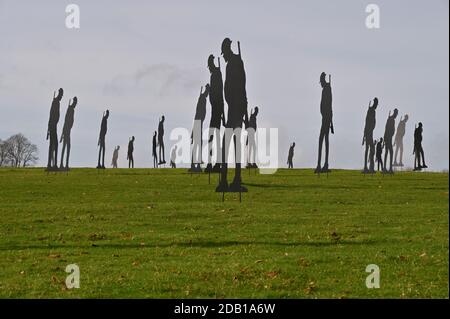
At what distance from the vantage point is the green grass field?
15336mm

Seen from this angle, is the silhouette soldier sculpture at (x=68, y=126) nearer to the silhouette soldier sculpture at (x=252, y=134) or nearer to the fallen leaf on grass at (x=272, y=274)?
the silhouette soldier sculpture at (x=252, y=134)

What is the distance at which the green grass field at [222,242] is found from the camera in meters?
15.3

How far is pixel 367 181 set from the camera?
41500 mm

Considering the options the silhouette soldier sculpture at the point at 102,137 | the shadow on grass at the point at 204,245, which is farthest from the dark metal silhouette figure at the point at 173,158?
the shadow on grass at the point at 204,245

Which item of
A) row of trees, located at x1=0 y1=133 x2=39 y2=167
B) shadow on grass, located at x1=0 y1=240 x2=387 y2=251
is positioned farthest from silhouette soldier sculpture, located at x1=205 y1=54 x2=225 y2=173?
row of trees, located at x1=0 y1=133 x2=39 y2=167

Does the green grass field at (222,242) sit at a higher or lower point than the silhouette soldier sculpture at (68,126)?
lower

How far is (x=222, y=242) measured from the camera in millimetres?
20672

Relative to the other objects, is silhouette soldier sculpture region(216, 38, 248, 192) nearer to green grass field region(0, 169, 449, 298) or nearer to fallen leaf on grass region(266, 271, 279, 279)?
green grass field region(0, 169, 449, 298)

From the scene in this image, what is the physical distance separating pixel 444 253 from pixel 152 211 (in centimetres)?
1153

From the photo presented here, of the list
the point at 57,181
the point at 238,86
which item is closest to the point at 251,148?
the point at 57,181

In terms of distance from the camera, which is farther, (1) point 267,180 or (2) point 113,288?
(1) point 267,180

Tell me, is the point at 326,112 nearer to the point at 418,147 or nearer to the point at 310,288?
the point at 418,147

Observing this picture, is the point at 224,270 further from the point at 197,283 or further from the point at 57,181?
the point at 57,181

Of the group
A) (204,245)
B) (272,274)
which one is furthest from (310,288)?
(204,245)
